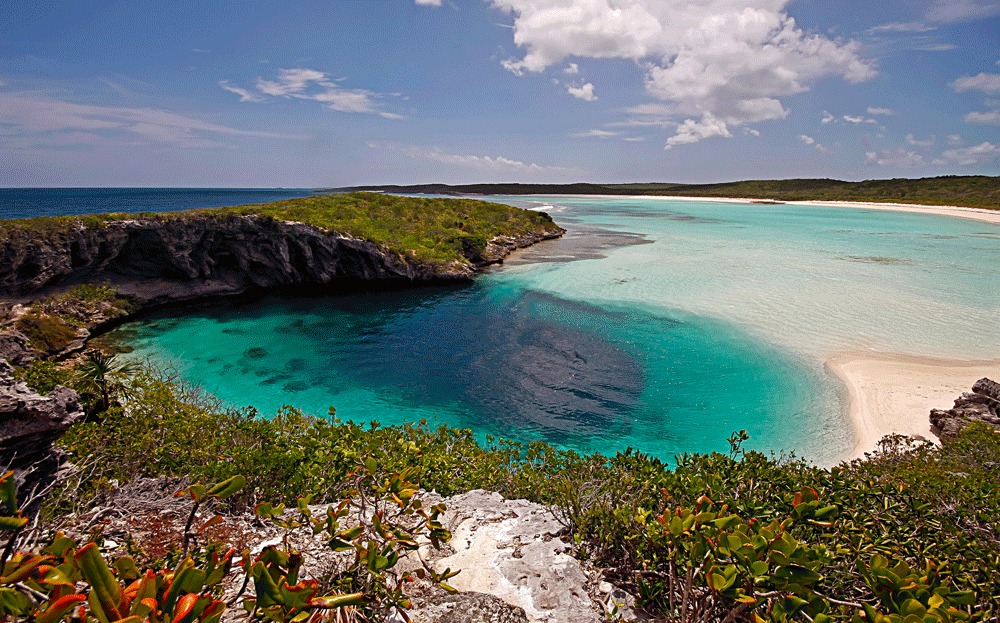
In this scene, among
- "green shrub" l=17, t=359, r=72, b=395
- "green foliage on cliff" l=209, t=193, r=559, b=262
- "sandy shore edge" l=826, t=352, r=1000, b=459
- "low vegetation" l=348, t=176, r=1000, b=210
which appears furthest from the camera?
"low vegetation" l=348, t=176, r=1000, b=210

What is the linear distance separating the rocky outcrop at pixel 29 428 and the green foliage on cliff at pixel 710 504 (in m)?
0.41

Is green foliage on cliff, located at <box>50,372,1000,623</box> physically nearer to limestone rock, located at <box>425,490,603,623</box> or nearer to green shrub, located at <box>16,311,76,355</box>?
limestone rock, located at <box>425,490,603,623</box>

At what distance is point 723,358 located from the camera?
1912cm

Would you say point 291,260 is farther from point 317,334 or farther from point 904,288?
point 904,288

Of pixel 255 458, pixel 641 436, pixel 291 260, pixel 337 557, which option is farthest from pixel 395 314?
pixel 337 557

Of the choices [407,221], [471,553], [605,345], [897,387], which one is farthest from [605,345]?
[407,221]

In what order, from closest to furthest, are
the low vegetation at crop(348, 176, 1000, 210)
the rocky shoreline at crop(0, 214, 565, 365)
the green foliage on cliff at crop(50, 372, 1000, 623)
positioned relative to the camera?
the green foliage on cliff at crop(50, 372, 1000, 623) < the rocky shoreline at crop(0, 214, 565, 365) < the low vegetation at crop(348, 176, 1000, 210)

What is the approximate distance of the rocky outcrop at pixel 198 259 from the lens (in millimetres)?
23953

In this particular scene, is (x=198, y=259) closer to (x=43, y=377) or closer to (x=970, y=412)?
(x=43, y=377)

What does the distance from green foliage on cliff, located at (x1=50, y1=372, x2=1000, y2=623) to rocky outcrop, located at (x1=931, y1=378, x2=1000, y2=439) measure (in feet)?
7.84

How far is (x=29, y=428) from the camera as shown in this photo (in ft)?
17.0

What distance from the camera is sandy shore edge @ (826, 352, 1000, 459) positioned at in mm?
13703

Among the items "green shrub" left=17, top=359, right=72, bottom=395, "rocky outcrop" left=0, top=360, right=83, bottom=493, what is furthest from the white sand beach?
"green shrub" left=17, top=359, right=72, bottom=395

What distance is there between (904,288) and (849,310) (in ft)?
28.7
